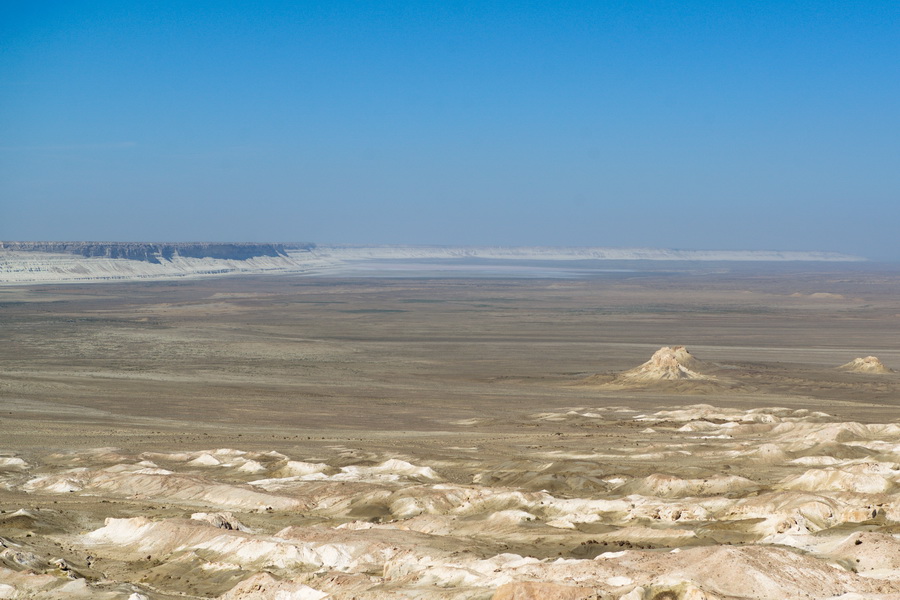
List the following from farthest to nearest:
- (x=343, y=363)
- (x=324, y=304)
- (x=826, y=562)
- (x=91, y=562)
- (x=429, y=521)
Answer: (x=324, y=304), (x=343, y=363), (x=429, y=521), (x=91, y=562), (x=826, y=562)

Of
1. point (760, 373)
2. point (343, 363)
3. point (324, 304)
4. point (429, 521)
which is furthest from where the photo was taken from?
point (324, 304)

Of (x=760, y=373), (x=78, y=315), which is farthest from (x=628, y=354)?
(x=78, y=315)

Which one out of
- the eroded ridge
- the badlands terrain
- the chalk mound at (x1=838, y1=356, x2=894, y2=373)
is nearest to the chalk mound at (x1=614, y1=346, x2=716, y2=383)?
the badlands terrain

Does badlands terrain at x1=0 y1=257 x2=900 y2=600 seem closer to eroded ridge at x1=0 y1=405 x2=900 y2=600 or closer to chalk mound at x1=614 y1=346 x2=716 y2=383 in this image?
eroded ridge at x1=0 y1=405 x2=900 y2=600

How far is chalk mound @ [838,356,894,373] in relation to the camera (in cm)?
6794

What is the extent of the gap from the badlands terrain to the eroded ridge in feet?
0.28

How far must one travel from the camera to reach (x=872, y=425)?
42031mm

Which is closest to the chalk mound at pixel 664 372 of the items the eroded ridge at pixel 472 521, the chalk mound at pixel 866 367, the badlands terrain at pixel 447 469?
the badlands terrain at pixel 447 469

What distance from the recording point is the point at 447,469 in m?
35.1

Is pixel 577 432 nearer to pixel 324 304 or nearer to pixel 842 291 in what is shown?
pixel 324 304

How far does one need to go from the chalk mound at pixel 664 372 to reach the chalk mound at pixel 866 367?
443 inches

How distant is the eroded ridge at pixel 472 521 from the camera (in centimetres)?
2028

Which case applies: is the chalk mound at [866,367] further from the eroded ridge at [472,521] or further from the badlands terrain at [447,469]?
the eroded ridge at [472,521]

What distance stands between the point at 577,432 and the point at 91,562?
24.9m
